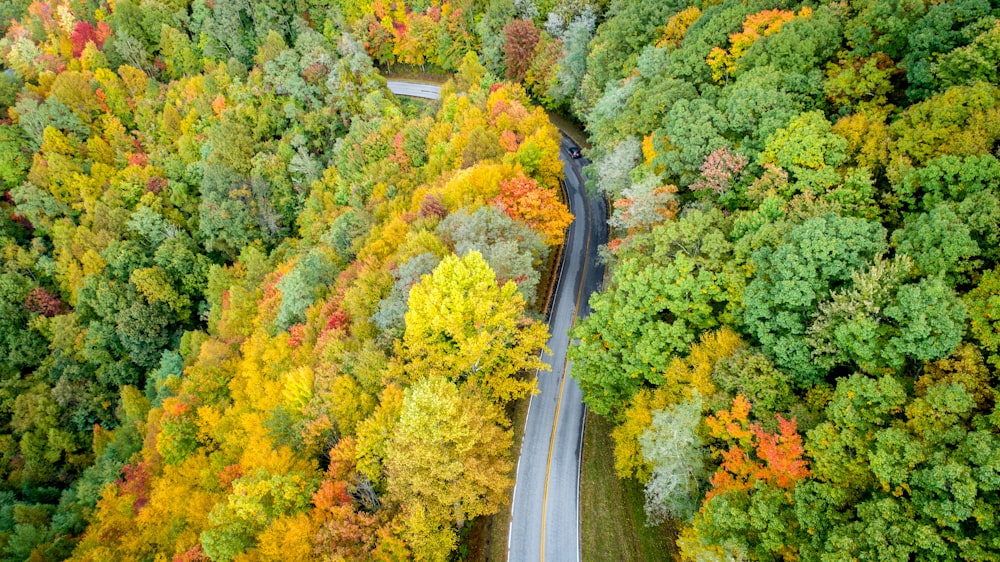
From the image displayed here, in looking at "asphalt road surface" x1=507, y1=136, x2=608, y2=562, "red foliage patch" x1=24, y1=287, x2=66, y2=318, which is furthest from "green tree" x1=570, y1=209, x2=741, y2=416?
"red foliage patch" x1=24, y1=287, x2=66, y2=318

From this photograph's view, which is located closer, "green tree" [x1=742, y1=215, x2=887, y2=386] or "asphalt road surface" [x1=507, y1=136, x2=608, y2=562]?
"green tree" [x1=742, y1=215, x2=887, y2=386]

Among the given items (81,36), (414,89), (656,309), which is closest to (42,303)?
(81,36)

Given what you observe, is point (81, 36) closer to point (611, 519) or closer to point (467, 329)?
point (467, 329)

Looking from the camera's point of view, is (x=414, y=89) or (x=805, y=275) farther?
(x=414, y=89)

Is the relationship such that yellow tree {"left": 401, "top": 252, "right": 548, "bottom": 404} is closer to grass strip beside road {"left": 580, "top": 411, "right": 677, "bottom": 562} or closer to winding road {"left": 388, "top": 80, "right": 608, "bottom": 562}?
winding road {"left": 388, "top": 80, "right": 608, "bottom": 562}

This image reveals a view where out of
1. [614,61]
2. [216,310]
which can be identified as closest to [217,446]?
[216,310]

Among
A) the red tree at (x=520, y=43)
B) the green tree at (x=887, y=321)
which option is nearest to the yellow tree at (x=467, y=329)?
the green tree at (x=887, y=321)

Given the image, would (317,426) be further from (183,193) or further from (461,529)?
(183,193)
